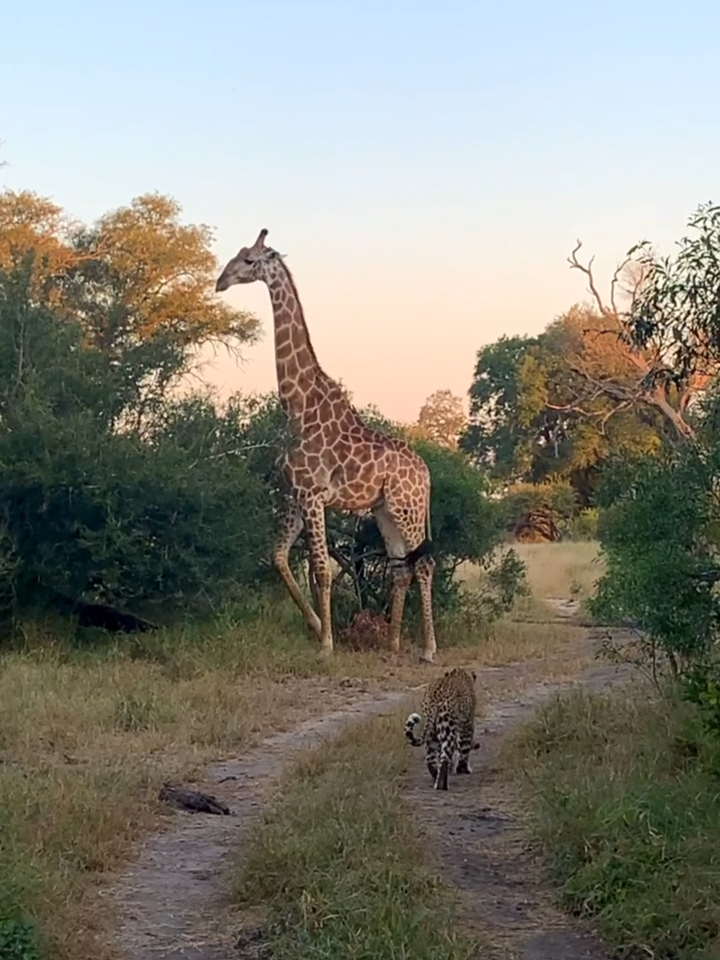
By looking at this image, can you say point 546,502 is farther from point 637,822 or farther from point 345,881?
point 345,881

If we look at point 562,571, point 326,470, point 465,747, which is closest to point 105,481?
point 326,470

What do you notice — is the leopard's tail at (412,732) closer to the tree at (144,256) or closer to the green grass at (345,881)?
the green grass at (345,881)

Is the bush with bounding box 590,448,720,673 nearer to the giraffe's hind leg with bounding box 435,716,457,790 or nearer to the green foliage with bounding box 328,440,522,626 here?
the giraffe's hind leg with bounding box 435,716,457,790

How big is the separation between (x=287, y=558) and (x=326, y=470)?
100cm

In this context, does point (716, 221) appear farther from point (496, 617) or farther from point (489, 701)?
point (496, 617)

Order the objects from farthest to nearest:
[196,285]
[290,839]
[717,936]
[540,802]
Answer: [196,285], [540,802], [290,839], [717,936]

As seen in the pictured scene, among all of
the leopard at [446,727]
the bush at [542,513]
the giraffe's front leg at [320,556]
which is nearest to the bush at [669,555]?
the leopard at [446,727]

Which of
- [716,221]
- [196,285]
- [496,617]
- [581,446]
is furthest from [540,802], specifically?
[581,446]

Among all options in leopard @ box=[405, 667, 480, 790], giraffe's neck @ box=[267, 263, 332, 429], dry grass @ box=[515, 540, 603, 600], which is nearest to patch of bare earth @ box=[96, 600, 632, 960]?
leopard @ box=[405, 667, 480, 790]

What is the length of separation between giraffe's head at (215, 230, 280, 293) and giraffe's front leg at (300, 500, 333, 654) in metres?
2.43

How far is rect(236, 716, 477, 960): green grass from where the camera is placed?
14.1 feet

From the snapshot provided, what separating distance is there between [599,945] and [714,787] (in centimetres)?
114

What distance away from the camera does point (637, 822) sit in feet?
17.1

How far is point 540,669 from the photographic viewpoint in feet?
38.8
